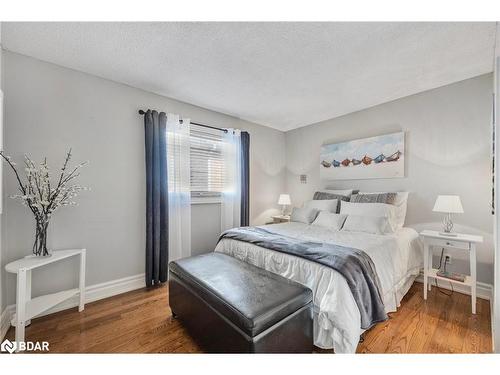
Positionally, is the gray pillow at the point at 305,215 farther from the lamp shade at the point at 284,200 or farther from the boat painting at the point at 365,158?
the boat painting at the point at 365,158

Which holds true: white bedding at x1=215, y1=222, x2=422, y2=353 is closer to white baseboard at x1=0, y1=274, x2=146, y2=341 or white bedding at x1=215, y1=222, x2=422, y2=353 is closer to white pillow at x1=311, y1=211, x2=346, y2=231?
white pillow at x1=311, y1=211, x2=346, y2=231

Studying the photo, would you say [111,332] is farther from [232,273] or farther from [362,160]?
[362,160]

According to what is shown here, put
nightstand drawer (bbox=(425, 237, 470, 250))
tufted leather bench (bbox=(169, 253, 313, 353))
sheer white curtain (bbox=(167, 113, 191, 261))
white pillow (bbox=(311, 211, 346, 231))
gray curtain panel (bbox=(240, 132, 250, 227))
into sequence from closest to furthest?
tufted leather bench (bbox=(169, 253, 313, 353)) < nightstand drawer (bbox=(425, 237, 470, 250)) < white pillow (bbox=(311, 211, 346, 231)) < sheer white curtain (bbox=(167, 113, 191, 261)) < gray curtain panel (bbox=(240, 132, 250, 227))

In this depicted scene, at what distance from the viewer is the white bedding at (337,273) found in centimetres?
131

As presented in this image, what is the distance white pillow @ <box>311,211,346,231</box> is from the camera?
2.52 metres

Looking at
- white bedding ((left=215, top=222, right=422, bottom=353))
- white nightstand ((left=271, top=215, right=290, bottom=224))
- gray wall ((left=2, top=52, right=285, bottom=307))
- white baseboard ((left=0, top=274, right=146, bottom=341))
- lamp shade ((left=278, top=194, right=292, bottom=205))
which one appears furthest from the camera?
lamp shade ((left=278, top=194, right=292, bottom=205))

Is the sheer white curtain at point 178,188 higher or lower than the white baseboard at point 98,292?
higher

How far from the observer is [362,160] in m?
3.05

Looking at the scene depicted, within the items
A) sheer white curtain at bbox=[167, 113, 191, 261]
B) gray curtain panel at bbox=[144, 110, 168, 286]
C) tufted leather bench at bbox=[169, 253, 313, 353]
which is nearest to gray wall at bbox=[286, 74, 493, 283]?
tufted leather bench at bbox=[169, 253, 313, 353]

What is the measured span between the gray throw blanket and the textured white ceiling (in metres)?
1.64

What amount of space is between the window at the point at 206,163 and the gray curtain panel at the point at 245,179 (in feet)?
1.22

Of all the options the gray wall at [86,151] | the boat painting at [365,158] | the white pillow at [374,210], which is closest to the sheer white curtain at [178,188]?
the gray wall at [86,151]

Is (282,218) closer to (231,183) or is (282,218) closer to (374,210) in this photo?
(231,183)
